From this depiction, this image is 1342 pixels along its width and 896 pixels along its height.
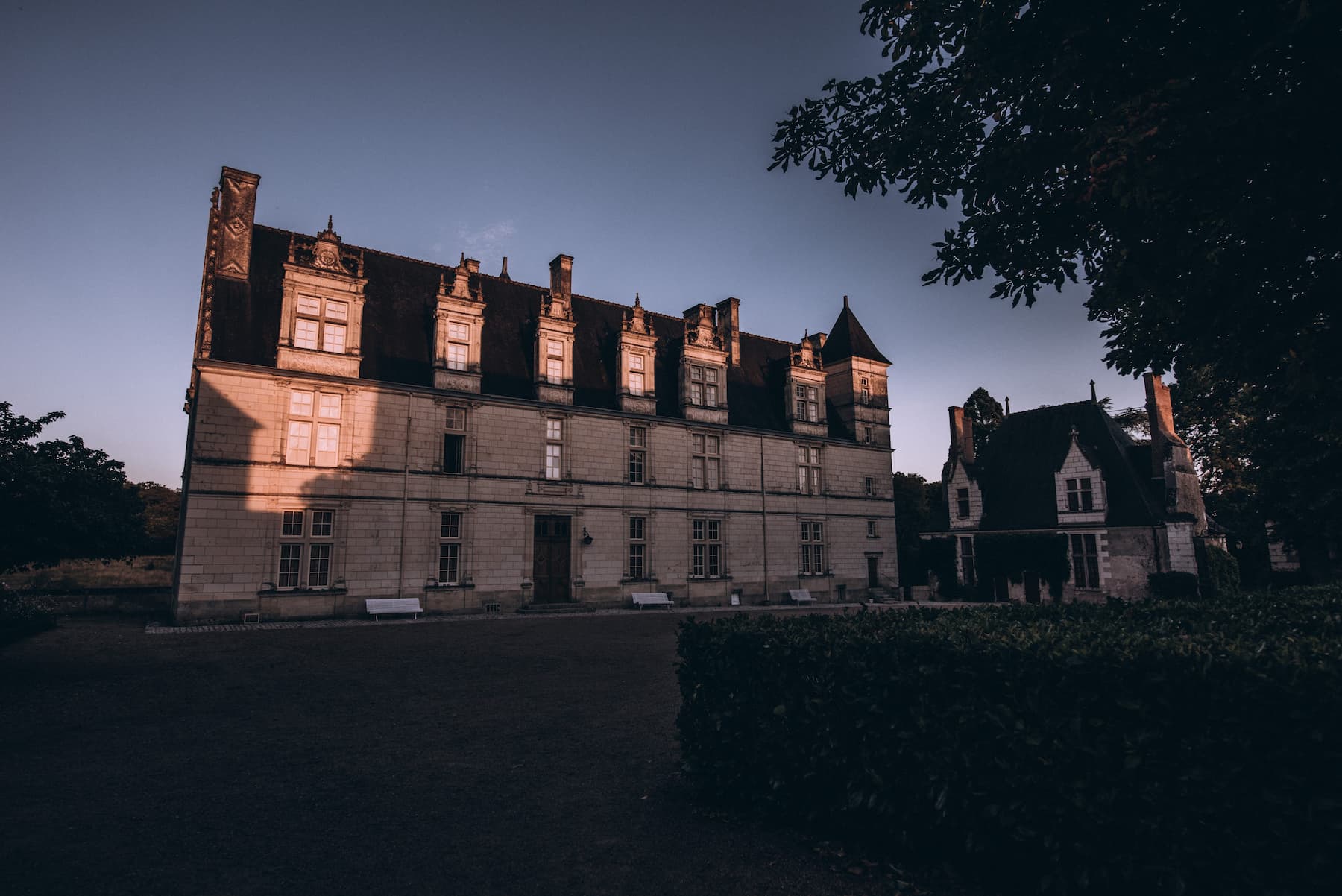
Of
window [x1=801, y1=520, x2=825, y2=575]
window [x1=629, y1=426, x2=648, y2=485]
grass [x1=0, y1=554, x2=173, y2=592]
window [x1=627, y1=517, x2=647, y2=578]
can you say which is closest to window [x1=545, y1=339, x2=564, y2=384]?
window [x1=629, y1=426, x2=648, y2=485]

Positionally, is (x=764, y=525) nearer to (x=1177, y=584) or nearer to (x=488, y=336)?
(x=488, y=336)

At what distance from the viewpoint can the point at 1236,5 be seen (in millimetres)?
5988

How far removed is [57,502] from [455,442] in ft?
48.4

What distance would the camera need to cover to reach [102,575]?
34.2 metres

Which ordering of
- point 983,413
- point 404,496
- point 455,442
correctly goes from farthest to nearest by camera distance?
point 983,413, point 455,442, point 404,496

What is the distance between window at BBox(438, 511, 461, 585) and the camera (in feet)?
82.0

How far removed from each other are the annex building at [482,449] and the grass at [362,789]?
9.67m

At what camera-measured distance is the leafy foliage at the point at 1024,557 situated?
33.4 m

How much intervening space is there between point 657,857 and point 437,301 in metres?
24.3

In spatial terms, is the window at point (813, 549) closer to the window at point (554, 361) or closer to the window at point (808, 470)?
the window at point (808, 470)

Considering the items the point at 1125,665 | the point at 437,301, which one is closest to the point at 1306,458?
the point at 1125,665

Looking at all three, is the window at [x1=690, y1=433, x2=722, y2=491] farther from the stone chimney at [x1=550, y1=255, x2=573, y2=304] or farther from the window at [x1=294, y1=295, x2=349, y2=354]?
the window at [x1=294, y1=295, x2=349, y2=354]

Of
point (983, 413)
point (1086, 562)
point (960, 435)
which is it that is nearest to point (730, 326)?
point (960, 435)

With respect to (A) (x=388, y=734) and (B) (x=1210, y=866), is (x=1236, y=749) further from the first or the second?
(A) (x=388, y=734)
